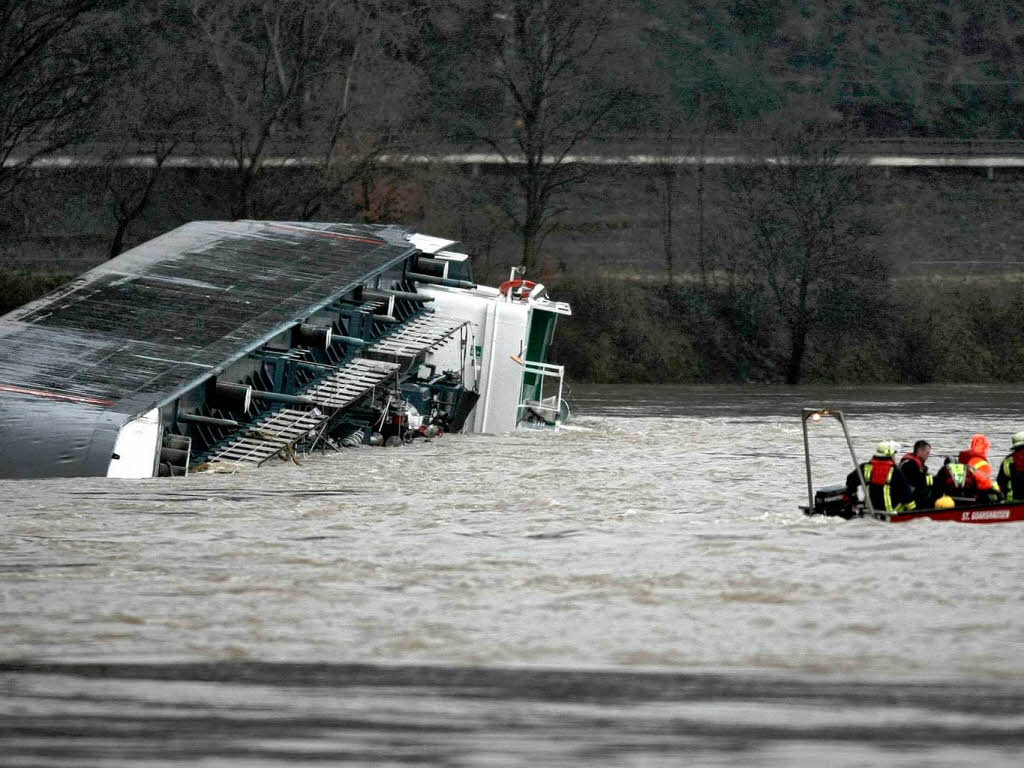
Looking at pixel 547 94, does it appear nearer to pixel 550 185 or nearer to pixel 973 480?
pixel 550 185

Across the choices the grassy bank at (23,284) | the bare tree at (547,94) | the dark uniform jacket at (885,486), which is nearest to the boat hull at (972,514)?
the dark uniform jacket at (885,486)

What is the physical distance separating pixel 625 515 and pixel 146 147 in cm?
3999

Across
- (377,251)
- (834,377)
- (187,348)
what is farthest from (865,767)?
(834,377)

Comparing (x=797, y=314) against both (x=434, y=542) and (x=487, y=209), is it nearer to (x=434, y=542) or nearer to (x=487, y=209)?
(x=487, y=209)

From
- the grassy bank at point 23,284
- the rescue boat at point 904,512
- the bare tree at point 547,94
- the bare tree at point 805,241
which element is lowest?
the rescue boat at point 904,512

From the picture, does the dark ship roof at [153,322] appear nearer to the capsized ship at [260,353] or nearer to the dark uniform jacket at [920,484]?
the capsized ship at [260,353]

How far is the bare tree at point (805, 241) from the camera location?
58781 millimetres

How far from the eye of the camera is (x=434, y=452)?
34281 mm

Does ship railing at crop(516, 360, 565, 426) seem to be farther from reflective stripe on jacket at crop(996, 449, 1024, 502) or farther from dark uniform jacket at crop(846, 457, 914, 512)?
dark uniform jacket at crop(846, 457, 914, 512)

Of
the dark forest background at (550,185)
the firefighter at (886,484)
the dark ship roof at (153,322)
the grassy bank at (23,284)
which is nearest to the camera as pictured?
the firefighter at (886,484)

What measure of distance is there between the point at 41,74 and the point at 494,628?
41932 mm

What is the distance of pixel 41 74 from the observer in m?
53.7

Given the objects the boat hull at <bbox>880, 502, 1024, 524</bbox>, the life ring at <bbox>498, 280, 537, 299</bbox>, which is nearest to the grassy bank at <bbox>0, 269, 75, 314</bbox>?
the life ring at <bbox>498, 280, 537, 299</bbox>

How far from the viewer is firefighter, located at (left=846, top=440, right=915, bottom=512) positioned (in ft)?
75.8
